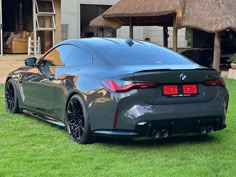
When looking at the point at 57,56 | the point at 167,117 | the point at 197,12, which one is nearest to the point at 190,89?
the point at 167,117

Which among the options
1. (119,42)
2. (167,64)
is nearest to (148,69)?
(167,64)

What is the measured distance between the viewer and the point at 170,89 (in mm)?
6109

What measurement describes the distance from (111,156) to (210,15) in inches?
482

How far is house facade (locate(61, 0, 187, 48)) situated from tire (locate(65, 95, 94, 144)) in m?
20.9

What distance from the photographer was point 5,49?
22344 mm

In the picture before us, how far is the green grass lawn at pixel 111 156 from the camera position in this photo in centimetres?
528

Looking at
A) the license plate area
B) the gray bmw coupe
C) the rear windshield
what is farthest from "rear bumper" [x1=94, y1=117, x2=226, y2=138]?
the rear windshield

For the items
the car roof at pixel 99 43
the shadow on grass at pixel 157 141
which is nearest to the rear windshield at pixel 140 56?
the car roof at pixel 99 43

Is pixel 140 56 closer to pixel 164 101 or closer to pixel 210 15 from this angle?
pixel 164 101

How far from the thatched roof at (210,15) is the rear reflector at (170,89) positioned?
1082cm

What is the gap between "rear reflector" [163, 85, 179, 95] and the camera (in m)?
6.09

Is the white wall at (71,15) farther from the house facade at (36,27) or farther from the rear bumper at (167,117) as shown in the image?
the rear bumper at (167,117)

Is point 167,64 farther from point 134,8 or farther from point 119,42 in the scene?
point 134,8

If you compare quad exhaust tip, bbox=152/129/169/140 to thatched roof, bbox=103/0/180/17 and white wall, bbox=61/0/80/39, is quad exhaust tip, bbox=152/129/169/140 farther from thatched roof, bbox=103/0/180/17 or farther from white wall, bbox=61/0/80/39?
white wall, bbox=61/0/80/39
